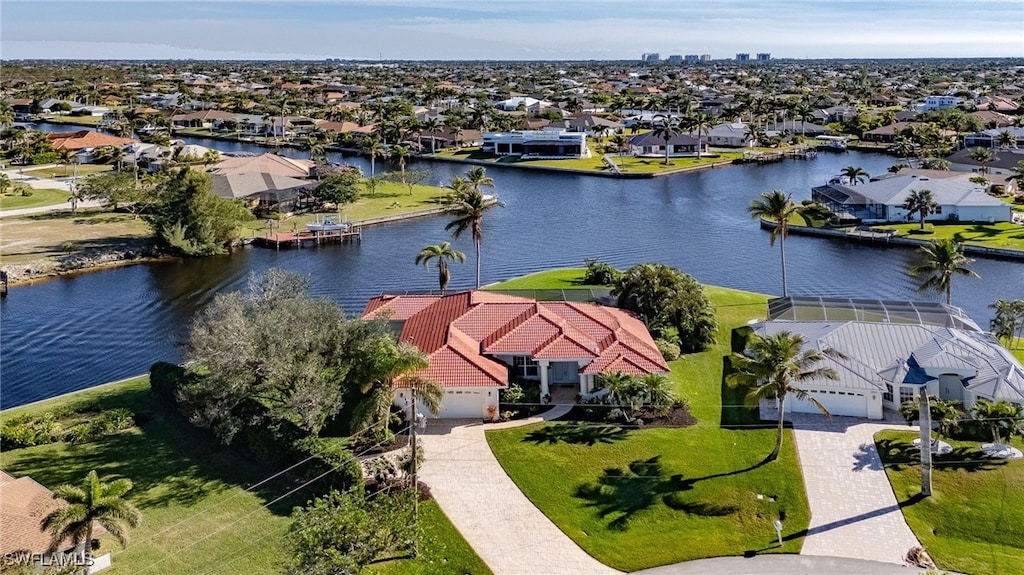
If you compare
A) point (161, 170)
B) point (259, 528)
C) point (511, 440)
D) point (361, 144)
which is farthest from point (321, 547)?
point (361, 144)

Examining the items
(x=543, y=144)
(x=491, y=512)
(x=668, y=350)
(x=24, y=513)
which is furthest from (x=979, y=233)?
(x=24, y=513)

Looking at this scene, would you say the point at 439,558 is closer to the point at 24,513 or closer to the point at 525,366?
the point at 24,513

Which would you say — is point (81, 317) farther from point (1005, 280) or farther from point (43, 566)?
point (1005, 280)

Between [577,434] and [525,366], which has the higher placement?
[525,366]

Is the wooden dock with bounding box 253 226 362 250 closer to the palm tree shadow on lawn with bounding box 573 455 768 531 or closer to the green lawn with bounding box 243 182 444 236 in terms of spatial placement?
the green lawn with bounding box 243 182 444 236

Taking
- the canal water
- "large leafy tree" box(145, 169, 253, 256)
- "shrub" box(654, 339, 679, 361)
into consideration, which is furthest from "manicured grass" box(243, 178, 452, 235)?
"shrub" box(654, 339, 679, 361)
